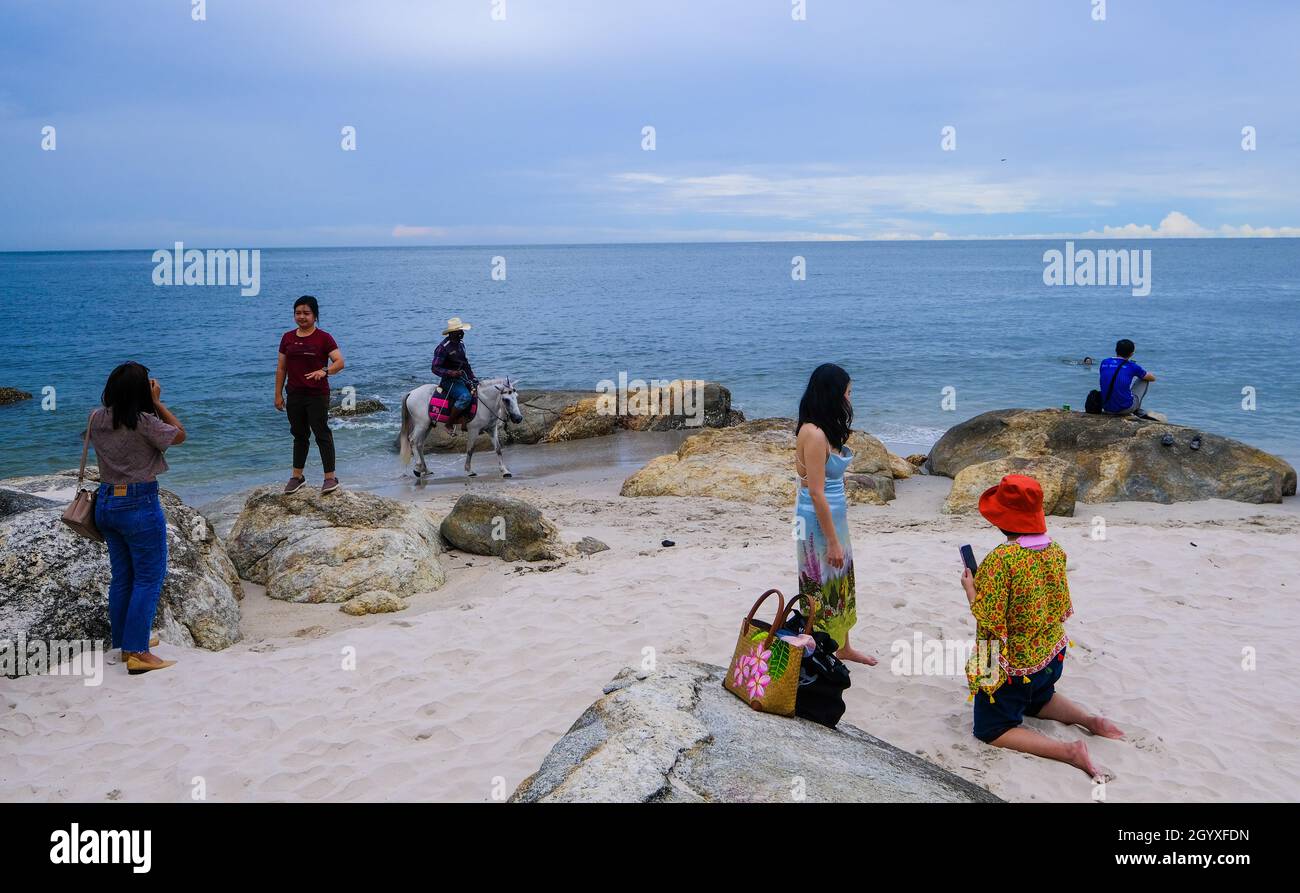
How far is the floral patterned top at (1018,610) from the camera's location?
4930 mm

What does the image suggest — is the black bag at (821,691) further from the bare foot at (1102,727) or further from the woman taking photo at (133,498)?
the woman taking photo at (133,498)

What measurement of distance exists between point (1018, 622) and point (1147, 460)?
29.9 feet

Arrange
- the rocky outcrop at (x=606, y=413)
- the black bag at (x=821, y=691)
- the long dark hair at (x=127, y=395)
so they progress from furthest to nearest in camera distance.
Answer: the rocky outcrop at (x=606, y=413) → the long dark hair at (x=127, y=395) → the black bag at (x=821, y=691)

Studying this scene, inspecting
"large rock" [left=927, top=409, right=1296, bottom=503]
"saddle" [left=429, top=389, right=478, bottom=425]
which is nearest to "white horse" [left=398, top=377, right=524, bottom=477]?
"saddle" [left=429, top=389, right=478, bottom=425]

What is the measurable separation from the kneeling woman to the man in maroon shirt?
6544 millimetres

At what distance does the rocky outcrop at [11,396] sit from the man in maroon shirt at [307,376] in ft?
75.9

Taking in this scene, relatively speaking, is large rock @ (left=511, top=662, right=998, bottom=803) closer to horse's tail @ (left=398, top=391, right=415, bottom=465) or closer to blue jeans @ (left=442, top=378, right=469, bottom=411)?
blue jeans @ (left=442, top=378, right=469, bottom=411)

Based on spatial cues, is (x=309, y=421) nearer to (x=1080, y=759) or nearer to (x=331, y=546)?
(x=331, y=546)

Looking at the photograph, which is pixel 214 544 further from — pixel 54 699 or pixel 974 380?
pixel 974 380

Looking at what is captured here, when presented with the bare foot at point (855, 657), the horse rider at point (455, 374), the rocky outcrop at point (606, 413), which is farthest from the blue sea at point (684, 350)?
the bare foot at point (855, 657)

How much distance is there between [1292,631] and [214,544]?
9.34 metres

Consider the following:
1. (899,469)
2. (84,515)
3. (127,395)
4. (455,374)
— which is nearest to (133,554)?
(84,515)

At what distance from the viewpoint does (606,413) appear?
70.2ft

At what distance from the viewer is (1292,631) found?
6918 millimetres
